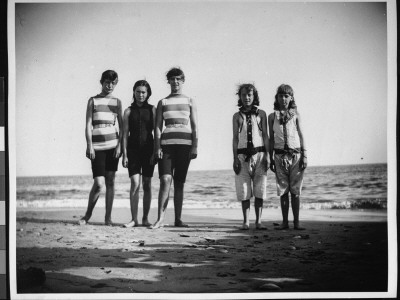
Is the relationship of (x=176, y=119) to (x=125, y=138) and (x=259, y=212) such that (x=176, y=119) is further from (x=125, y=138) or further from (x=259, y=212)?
(x=259, y=212)

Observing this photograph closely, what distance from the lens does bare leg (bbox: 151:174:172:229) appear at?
3324 millimetres

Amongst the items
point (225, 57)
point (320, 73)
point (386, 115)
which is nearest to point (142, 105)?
point (225, 57)

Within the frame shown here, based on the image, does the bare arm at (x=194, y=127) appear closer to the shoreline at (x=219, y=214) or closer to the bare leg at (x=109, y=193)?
the shoreline at (x=219, y=214)

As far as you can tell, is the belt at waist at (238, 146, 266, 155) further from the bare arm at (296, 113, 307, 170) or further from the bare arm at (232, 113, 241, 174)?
the bare arm at (296, 113, 307, 170)

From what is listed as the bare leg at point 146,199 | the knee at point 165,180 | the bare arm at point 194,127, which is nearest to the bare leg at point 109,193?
the bare leg at point 146,199

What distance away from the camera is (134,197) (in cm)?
334

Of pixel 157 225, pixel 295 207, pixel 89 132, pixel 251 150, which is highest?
pixel 89 132

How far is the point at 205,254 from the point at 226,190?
0.43m

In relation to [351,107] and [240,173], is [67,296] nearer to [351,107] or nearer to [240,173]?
[240,173]

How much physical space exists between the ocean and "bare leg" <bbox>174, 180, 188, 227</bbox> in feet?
0.10

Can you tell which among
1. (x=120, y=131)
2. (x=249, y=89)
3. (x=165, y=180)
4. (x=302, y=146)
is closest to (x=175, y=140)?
(x=165, y=180)

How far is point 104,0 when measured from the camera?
129 inches

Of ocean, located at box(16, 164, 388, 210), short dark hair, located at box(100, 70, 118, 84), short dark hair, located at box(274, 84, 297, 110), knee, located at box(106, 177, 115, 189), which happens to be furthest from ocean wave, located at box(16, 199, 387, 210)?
short dark hair, located at box(100, 70, 118, 84)

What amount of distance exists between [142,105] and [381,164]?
157 centimetres
